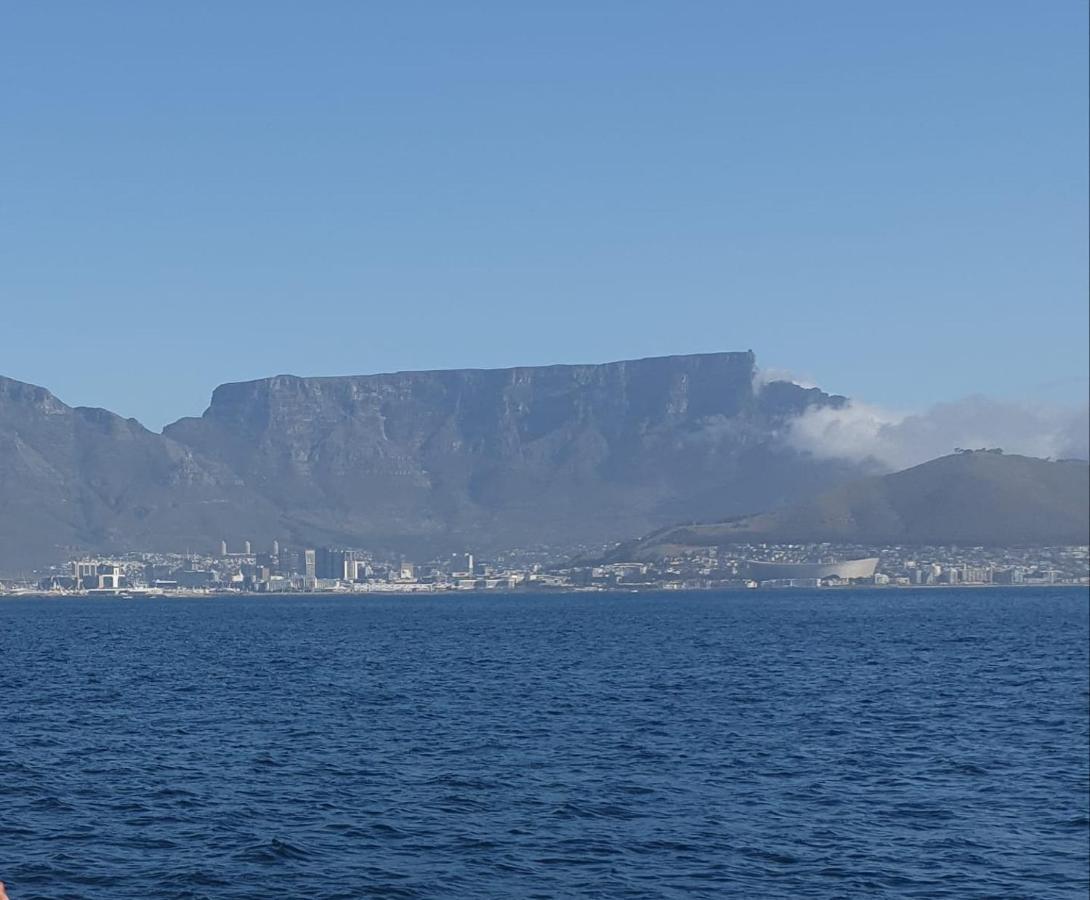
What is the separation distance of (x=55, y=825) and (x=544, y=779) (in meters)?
19.8

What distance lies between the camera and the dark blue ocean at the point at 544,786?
47.6m

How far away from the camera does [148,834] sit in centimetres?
5253

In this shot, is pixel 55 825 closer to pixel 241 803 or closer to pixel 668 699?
pixel 241 803

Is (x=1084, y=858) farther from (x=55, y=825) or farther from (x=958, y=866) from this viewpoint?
(x=55, y=825)

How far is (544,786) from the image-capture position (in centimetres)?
6188

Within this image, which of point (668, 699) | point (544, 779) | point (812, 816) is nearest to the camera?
point (812, 816)

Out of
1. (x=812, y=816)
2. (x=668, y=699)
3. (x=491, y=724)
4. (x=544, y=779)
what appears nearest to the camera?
(x=812, y=816)

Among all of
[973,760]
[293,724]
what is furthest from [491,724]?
[973,760]

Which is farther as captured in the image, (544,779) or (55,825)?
(544,779)

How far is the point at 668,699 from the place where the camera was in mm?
97875

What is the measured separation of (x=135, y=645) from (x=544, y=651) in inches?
2025

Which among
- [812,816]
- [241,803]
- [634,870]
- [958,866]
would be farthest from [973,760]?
[241,803]

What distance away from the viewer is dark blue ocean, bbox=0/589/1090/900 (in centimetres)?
4756

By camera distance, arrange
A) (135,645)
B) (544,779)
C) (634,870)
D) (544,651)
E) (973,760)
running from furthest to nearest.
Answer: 1. (135,645)
2. (544,651)
3. (973,760)
4. (544,779)
5. (634,870)
